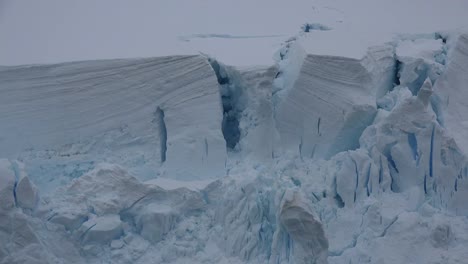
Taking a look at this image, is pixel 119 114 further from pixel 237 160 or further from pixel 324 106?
pixel 324 106

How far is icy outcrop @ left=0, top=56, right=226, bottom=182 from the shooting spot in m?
1.87

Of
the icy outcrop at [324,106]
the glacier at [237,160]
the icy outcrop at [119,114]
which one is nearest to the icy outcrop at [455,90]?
the glacier at [237,160]

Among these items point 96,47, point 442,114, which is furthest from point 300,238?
point 96,47

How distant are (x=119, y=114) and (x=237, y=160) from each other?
37 centimetres

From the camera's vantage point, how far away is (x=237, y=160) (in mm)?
1966

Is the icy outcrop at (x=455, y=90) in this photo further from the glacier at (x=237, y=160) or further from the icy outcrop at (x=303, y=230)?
the icy outcrop at (x=303, y=230)

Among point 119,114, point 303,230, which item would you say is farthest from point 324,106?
point 119,114

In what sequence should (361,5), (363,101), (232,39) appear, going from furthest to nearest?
(361,5) → (232,39) → (363,101)

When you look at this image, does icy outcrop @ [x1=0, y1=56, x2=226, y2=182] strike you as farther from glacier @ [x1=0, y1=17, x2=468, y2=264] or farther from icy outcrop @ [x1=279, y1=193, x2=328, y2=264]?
icy outcrop @ [x1=279, y1=193, x2=328, y2=264]

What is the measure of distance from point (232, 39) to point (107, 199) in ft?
2.42

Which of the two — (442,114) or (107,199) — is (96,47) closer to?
(107,199)

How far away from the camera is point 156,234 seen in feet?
5.77

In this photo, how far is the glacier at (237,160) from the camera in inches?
68.2

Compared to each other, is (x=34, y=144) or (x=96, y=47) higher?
(x=96, y=47)
